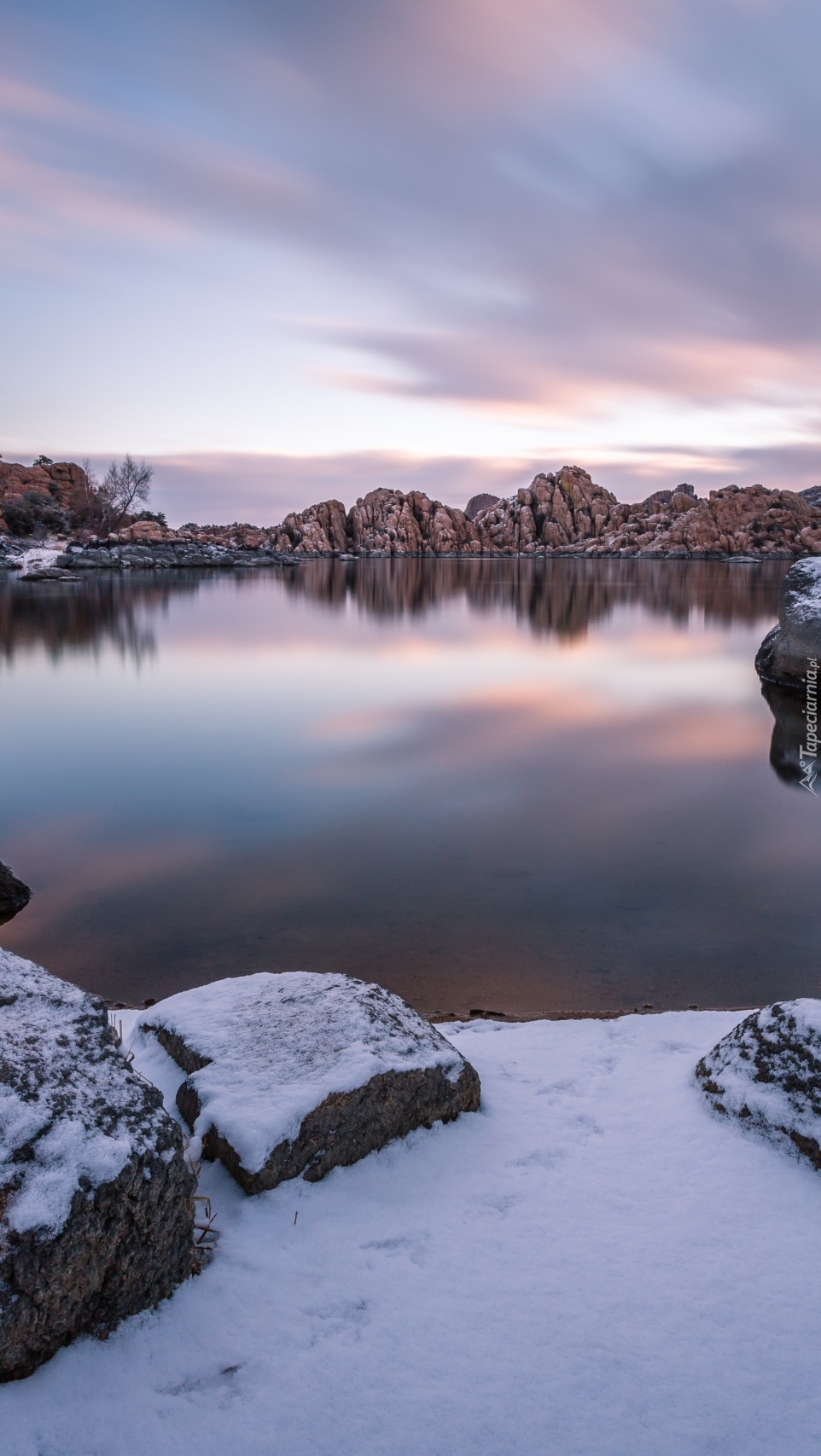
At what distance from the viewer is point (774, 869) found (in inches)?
338

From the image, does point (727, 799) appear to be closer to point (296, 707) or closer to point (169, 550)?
point (296, 707)

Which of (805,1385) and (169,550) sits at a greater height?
(169,550)

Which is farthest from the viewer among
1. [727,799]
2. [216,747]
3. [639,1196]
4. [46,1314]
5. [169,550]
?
[169,550]

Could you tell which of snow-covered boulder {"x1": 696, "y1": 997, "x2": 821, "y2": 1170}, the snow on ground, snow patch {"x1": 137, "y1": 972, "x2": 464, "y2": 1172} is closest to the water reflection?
snow patch {"x1": 137, "y1": 972, "x2": 464, "y2": 1172}

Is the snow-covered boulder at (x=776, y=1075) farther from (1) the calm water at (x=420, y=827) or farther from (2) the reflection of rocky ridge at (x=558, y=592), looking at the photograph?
(2) the reflection of rocky ridge at (x=558, y=592)

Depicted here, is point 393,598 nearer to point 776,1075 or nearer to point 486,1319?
point 776,1075

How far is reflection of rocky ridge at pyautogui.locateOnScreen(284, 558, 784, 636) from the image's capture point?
131 feet

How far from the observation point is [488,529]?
172m

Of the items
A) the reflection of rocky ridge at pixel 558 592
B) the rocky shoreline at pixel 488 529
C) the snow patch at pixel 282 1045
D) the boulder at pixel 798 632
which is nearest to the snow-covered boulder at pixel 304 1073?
the snow patch at pixel 282 1045

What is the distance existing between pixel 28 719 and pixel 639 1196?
51.7 feet

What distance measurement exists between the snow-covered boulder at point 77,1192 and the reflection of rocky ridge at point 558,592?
98.6 feet

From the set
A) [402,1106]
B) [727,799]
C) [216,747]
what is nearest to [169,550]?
[216,747]

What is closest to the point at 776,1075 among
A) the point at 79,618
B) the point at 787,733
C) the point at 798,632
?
the point at 787,733

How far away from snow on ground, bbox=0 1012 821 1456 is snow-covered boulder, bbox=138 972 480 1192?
0.12m
